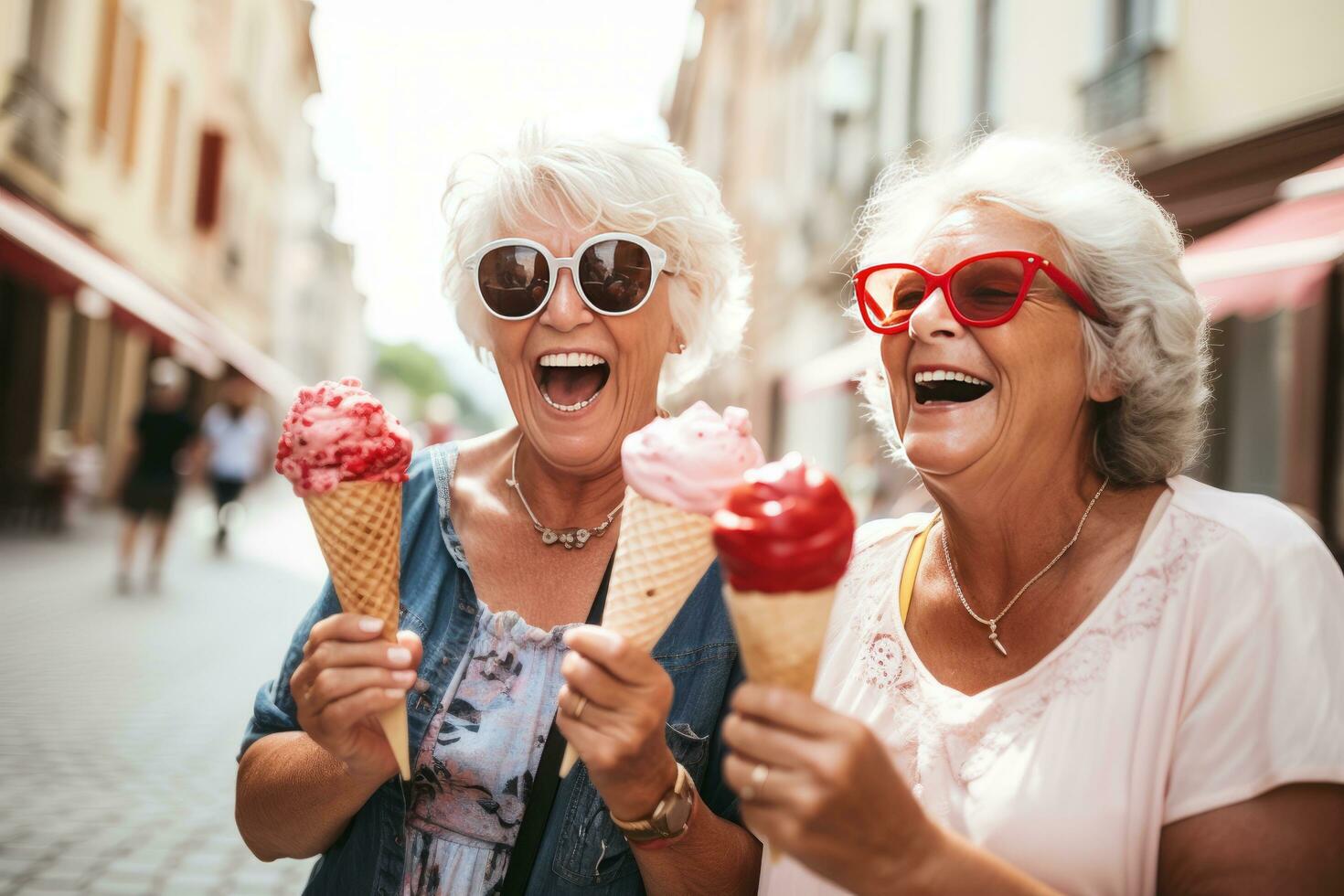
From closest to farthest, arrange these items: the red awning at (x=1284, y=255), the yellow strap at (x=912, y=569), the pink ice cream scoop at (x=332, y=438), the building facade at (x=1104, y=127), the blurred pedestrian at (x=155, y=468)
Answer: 1. the pink ice cream scoop at (x=332, y=438)
2. the yellow strap at (x=912, y=569)
3. the red awning at (x=1284, y=255)
4. the building facade at (x=1104, y=127)
5. the blurred pedestrian at (x=155, y=468)

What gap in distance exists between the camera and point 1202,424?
2.24m

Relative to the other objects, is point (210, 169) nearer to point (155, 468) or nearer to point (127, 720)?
point (155, 468)

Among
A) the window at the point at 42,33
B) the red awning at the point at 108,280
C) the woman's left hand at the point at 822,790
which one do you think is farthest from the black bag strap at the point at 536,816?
the window at the point at 42,33

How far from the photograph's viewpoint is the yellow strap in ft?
6.97

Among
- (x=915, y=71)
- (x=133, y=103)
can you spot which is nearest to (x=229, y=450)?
(x=133, y=103)

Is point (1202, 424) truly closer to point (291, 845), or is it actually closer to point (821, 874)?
point (821, 874)

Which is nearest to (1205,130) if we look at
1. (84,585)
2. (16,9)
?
(84,585)

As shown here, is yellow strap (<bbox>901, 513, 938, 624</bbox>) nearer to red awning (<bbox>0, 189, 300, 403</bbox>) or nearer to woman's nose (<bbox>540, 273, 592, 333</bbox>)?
woman's nose (<bbox>540, 273, 592, 333</bbox>)

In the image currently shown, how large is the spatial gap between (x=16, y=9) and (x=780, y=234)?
1641 centimetres

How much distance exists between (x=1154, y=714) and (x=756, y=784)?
76cm

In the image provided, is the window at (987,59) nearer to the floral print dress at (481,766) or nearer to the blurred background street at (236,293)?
the blurred background street at (236,293)

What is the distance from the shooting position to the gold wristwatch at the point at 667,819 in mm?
1696

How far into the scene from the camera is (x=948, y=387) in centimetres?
205

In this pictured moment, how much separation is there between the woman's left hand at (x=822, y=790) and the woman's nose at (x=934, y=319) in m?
0.87
